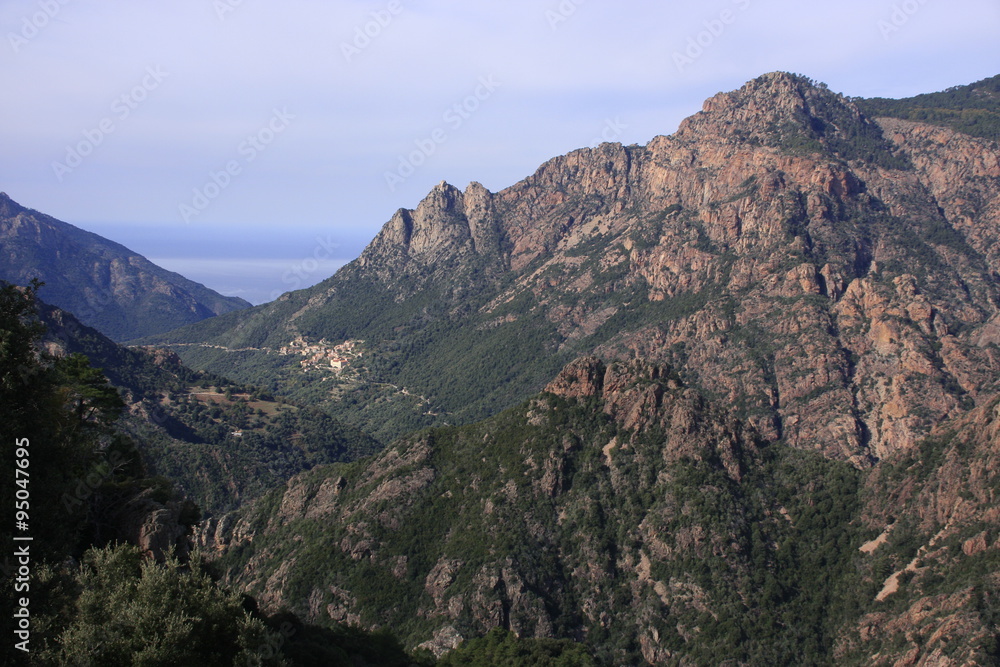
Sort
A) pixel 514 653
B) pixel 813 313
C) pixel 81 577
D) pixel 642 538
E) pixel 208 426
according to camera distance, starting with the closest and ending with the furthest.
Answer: pixel 81 577
pixel 514 653
pixel 642 538
pixel 208 426
pixel 813 313

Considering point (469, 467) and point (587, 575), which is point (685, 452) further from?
point (469, 467)

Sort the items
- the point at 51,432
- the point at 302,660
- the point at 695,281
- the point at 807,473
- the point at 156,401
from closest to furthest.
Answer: the point at 51,432, the point at 302,660, the point at 807,473, the point at 156,401, the point at 695,281

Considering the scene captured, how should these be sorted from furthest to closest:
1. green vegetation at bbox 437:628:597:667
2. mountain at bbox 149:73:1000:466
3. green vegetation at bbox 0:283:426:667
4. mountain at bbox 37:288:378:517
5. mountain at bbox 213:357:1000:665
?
mountain at bbox 149:73:1000:466 → mountain at bbox 37:288:378:517 → mountain at bbox 213:357:1000:665 → green vegetation at bbox 437:628:597:667 → green vegetation at bbox 0:283:426:667

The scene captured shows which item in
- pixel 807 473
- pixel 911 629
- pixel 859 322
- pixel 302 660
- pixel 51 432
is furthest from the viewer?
pixel 859 322

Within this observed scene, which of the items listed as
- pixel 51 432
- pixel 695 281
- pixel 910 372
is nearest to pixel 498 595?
pixel 51 432

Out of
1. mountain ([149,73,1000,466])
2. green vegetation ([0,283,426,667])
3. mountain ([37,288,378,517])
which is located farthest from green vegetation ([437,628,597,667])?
mountain ([149,73,1000,466])

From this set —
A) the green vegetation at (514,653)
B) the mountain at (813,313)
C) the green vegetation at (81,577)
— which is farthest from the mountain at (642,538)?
the mountain at (813,313)

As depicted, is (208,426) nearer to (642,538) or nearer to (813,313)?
(642,538)

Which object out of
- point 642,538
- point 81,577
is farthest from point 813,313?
point 81,577

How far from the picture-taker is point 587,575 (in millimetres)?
73125

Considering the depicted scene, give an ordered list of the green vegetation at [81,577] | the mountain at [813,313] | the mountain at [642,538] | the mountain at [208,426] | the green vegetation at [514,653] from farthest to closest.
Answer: the mountain at [813,313], the mountain at [208,426], the mountain at [642,538], the green vegetation at [514,653], the green vegetation at [81,577]

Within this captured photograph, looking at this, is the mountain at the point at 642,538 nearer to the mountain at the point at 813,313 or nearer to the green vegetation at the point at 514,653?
the green vegetation at the point at 514,653

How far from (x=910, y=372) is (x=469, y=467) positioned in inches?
4006

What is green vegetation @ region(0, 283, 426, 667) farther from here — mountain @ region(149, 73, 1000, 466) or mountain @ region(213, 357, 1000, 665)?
mountain @ region(149, 73, 1000, 466)
